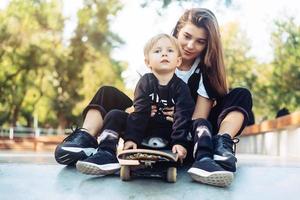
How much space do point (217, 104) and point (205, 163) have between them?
71 cm

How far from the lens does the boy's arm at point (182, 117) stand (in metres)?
2.37

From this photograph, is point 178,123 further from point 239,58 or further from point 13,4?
point 239,58

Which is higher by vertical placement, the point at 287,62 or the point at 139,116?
the point at 287,62

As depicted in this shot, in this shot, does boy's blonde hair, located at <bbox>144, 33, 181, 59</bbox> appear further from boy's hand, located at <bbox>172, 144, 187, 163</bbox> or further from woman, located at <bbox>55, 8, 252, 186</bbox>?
boy's hand, located at <bbox>172, 144, 187, 163</bbox>

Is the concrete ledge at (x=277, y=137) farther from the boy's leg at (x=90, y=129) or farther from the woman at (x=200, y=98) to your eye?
the boy's leg at (x=90, y=129)

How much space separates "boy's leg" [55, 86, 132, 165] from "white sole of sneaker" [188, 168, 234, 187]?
→ 629 millimetres

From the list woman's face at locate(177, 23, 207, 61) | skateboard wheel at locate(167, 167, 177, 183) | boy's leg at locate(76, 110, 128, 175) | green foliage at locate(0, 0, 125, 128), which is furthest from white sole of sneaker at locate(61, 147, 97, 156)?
green foliage at locate(0, 0, 125, 128)

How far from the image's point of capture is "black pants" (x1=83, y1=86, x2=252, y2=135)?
265 centimetres

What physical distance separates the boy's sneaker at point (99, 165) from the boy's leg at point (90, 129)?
0.79 ft

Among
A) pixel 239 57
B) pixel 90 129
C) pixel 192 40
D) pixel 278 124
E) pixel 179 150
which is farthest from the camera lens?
pixel 239 57

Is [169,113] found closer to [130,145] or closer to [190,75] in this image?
[130,145]

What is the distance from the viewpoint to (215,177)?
82.4 inches

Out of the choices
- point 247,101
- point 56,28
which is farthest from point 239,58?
point 247,101

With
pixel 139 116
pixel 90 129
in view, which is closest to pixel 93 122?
pixel 90 129
